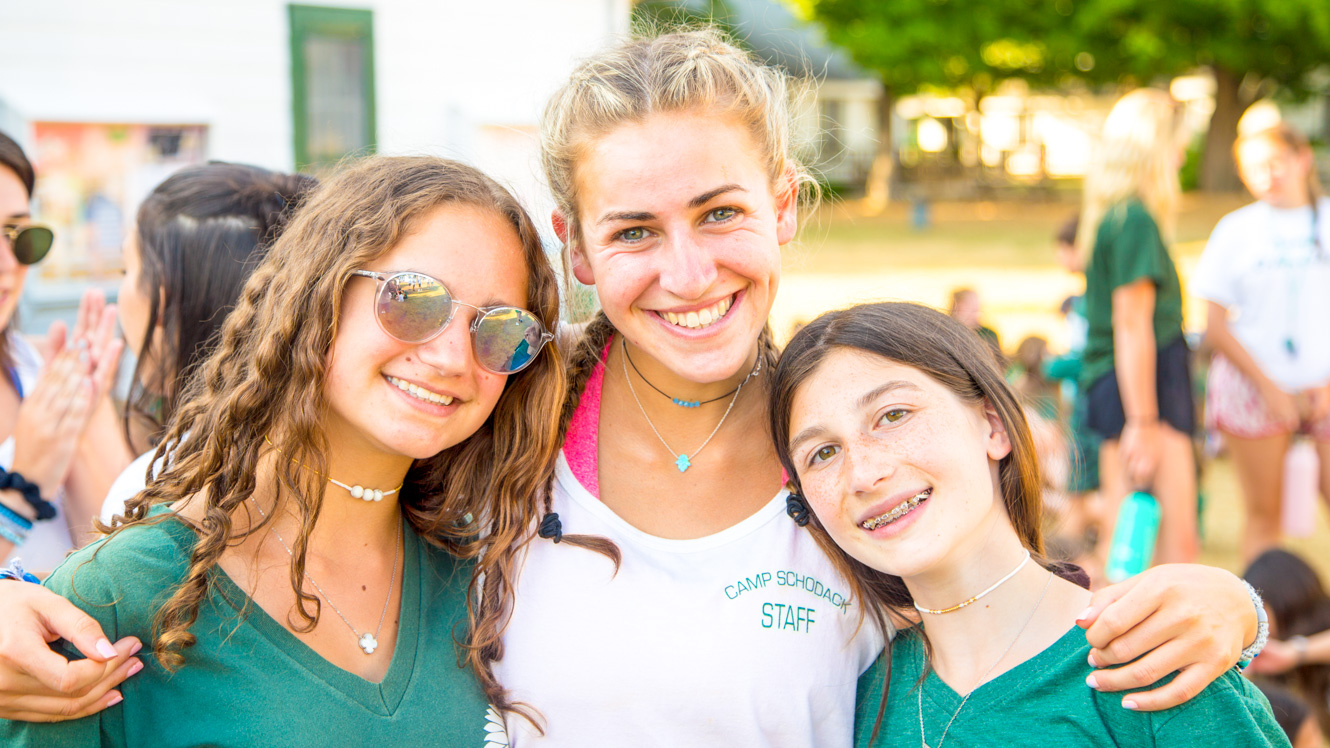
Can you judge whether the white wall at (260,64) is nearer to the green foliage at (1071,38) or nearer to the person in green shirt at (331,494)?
the person in green shirt at (331,494)

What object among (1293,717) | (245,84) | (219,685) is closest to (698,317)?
(219,685)

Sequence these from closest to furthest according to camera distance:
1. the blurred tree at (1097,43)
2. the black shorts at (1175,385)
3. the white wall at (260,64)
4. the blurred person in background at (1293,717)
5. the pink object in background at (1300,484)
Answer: the blurred person in background at (1293,717)
the black shorts at (1175,385)
the pink object in background at (1300,484)
the white wall at (260,64)
the blurred tree at (1097,43)

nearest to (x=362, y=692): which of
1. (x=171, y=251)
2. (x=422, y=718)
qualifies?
(x=422, y=718)

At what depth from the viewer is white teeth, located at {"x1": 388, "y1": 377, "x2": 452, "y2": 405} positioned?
6.34 feet

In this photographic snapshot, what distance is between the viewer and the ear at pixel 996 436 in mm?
2082

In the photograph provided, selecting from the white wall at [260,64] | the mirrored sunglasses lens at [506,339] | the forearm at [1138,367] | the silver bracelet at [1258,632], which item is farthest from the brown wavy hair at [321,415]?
the forearm at [1138,367]

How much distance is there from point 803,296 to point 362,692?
42.1 feet

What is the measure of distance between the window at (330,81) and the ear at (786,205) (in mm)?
6201

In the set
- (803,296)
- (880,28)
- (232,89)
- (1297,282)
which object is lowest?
(803,296)

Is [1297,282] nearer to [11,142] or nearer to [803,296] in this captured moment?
[11,142]

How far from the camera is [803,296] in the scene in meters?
14.4

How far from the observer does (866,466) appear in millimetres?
1938

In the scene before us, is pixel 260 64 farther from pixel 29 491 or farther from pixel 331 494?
pixel 331 494

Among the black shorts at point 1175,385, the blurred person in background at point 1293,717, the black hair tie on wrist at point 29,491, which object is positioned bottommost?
the blurred person in background at point 1293,717
